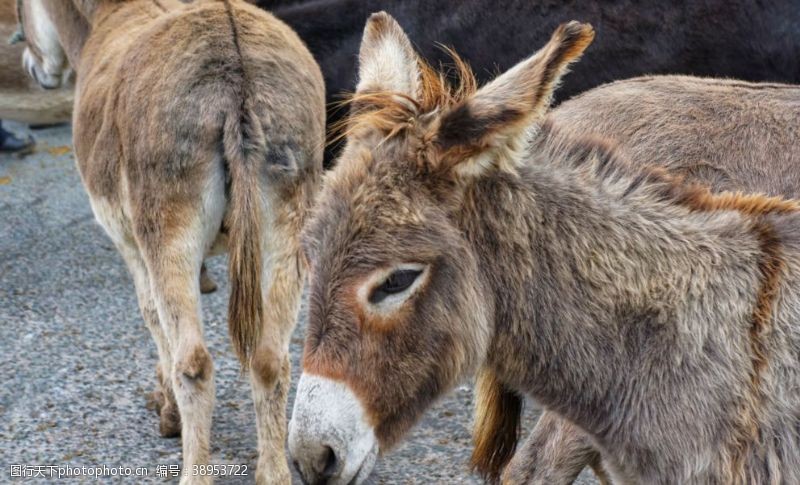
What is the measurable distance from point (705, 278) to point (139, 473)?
107 inches

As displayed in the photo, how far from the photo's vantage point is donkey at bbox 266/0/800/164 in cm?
525

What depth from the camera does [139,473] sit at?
4.46 metres

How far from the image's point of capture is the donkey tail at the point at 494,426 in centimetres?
318

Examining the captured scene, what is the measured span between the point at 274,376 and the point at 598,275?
1.82m

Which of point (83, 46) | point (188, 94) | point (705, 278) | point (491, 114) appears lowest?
point (83, 46)

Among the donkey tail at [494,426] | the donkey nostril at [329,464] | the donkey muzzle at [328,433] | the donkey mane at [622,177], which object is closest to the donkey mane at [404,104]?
the donkey mane at [622,177]

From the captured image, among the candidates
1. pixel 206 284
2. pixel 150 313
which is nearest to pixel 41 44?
pixel 206 284

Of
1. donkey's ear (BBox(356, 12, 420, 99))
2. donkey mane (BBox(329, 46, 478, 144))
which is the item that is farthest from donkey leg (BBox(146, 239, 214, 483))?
donkey mane (BBox(329, 46, 478, 144))

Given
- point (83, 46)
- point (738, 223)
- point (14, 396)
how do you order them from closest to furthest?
point (738, 223), point (14, 396), point (83, 46)

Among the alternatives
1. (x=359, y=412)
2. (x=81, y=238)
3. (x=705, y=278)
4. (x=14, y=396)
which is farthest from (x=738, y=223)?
(x=81, y=238)

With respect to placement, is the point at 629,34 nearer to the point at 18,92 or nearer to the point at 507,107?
the point at 507,107

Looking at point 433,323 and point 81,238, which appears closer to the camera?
point 433,323

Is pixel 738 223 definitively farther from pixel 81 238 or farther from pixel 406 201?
pixel 81 238

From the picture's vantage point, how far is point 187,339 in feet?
13.1
